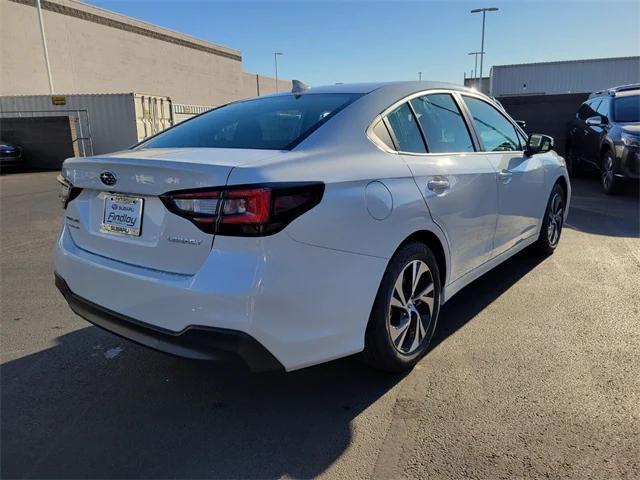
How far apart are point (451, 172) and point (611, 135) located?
22.5 feet

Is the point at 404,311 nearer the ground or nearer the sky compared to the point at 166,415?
nearer the sky

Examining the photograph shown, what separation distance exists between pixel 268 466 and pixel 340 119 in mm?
1768

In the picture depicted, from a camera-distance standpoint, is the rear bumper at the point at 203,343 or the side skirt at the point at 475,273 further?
the side skirt at the point at 475,273

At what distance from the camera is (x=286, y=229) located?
2.13 metres

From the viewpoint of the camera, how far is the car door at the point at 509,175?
12.7ft

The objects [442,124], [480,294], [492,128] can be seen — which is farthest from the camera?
[480,294]

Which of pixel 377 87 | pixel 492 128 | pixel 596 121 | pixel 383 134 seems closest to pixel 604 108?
pixel 596 121

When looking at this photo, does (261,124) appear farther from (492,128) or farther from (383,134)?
(492,128)

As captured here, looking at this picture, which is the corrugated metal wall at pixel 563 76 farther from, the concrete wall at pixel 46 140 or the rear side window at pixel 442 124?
the rear side window at pixel 442 124

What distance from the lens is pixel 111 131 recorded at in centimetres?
1991

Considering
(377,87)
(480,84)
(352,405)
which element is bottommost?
(352,405)

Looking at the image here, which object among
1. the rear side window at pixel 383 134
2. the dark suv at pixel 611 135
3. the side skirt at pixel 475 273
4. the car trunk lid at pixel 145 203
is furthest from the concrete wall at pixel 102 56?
the rear side window at pixel 383 134

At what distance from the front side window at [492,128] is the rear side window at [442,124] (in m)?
0.25

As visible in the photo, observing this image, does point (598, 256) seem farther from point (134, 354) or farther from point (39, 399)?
point (39, 399)
